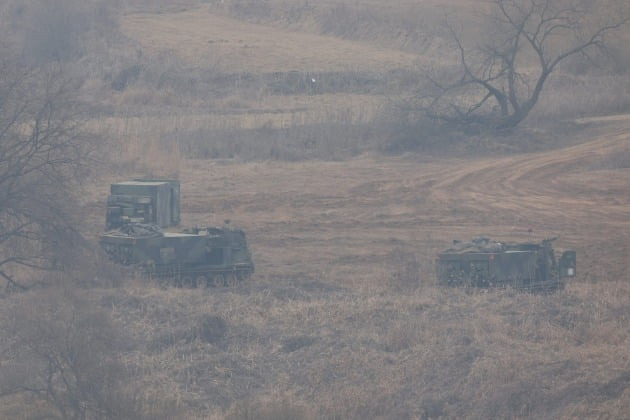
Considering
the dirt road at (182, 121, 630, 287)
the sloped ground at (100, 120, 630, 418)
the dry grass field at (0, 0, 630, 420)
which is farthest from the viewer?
the dirt road at (182, 121, 630, 287)

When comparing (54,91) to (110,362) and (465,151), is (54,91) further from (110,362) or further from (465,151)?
(465,151)

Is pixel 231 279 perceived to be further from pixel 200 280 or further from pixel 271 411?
pixel 271 411

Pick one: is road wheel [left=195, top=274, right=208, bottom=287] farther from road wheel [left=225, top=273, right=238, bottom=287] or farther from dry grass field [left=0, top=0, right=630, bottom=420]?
dry grass field [left=0, top=0, right=630, bottom=420]

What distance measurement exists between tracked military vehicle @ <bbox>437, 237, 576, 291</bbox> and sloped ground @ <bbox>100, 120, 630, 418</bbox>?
0.33 metres

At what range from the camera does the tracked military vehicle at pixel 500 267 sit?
15453 mm

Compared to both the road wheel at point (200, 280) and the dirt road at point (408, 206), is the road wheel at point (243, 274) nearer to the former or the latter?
the road wheel at point (200, 280)

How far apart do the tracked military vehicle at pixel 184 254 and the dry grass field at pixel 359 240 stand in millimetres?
317

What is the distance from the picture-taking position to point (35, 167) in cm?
1622

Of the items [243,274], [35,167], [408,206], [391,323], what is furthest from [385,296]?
[408,206]

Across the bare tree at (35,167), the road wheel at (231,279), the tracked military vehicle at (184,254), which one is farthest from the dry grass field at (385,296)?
the bare tree at (35,167)

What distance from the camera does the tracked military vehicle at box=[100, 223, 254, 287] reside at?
1633cm

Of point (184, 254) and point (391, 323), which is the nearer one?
point (391, 323)

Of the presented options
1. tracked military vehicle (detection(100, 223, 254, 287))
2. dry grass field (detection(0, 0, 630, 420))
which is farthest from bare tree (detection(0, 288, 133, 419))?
tracked military vehicle (detection(100, 223, 254, 287))

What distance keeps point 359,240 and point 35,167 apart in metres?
7.39
